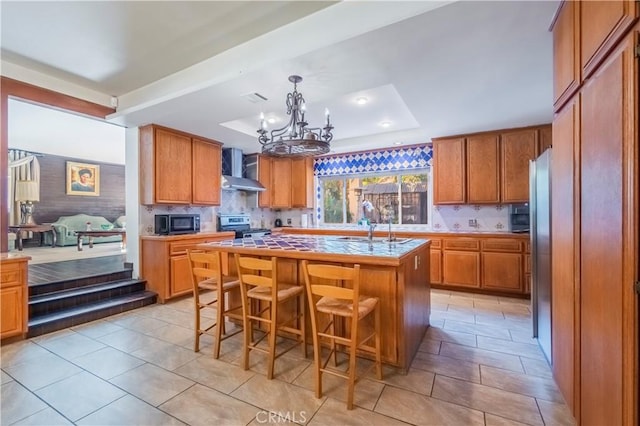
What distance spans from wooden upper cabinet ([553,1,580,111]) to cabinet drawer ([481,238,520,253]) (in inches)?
106

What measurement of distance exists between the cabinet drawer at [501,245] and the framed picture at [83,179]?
33.2ft

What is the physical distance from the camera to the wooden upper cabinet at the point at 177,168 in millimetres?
4117

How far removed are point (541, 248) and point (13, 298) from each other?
489 centimetres

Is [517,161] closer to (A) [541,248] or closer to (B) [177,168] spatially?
(A) [541,248]

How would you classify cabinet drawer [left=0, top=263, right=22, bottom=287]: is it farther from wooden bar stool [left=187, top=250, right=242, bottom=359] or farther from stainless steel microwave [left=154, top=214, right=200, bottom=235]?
wooden bar stool [left=187, top=250, right=242, bottom=359]

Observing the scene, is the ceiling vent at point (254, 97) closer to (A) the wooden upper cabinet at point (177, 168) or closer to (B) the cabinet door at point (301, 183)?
(A) the wooden upper cabinet at point (177, 168)

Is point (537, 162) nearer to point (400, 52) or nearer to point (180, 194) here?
point (400, 52)

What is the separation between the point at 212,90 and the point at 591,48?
9.23ft

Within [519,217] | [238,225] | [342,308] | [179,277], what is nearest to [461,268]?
[519,217]

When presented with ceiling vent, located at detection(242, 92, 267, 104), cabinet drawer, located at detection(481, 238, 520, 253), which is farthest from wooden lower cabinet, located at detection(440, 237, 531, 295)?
ceiling vent, located at detection(242, 92, 267, 104)

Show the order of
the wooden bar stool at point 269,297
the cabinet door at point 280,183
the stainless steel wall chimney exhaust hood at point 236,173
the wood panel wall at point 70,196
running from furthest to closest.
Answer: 1. the wood panel wall at point 70,196
2. the cabinet door at point 280,183
3. the stainless steel wall chimney exhaust hood at point 236,173
4. the wooden bar stool at point 269,297

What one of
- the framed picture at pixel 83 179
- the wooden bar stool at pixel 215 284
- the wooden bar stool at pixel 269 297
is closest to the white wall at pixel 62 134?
the framed picture at pixel 83 179

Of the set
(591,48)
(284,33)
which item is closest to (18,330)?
(284,33)

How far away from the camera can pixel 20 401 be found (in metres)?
1.94
